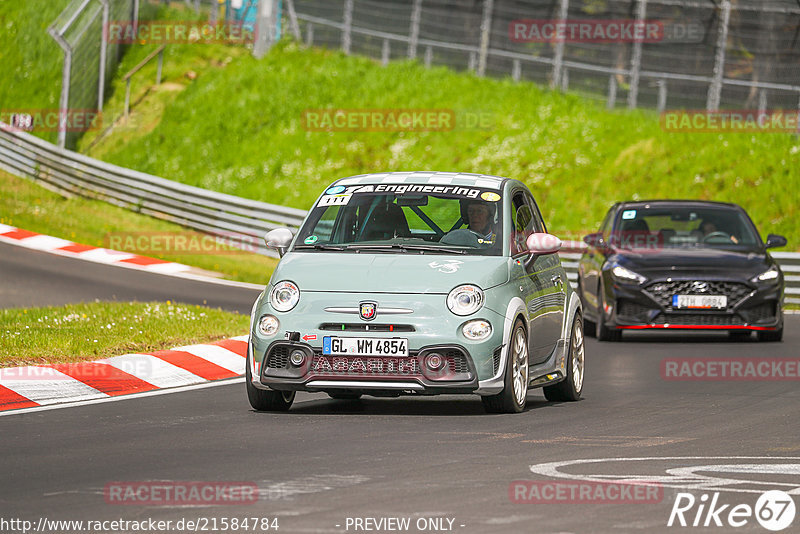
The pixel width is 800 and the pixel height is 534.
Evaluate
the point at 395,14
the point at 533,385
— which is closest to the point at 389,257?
the point at 533,385

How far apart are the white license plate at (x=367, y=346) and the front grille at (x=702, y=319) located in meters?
7.95

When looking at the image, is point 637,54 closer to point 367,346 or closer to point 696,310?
point 696,310

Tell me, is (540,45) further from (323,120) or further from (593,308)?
(593,308)

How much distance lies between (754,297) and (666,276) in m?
1.03

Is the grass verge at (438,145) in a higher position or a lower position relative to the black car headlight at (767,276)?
higher

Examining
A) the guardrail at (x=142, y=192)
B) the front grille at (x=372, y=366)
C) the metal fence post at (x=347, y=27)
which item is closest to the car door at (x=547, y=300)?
the front grille at (x=372, y=366)

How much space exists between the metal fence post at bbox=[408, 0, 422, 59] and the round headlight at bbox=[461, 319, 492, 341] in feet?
81.4

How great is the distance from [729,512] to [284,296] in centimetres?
435

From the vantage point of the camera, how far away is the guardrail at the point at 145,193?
30.2 m

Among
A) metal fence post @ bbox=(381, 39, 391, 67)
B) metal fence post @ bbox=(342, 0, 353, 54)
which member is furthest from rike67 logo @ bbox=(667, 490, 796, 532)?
metal fence post @ bbox=(381, 39, 391, 67)

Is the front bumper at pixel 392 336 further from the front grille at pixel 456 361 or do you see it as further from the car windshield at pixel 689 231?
the car windshield at pixel 689 231

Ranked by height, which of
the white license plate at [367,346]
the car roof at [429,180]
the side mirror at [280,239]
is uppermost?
the car roof at [429,180]

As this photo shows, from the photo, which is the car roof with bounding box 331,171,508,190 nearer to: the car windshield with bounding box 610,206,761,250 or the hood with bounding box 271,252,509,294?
the hood with bounding box 271,252,509,294

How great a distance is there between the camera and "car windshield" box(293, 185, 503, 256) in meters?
10.9
